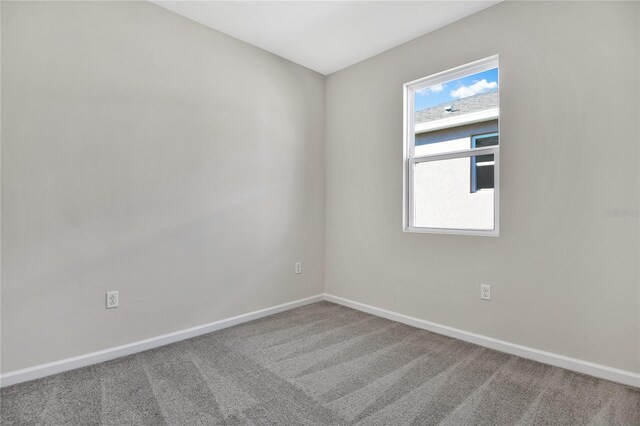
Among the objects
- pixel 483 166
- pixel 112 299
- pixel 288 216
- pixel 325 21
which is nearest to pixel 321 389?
pixel 112 299

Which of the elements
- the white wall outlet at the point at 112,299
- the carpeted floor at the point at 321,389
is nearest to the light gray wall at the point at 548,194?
the carpeted floor at the point at 321,389

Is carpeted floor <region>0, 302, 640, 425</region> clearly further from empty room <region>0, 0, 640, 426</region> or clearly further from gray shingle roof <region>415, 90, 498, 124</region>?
gray shingle roof <region>415, 90, 498, 124</region>

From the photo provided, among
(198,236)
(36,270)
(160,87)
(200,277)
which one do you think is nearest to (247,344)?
(200,277)

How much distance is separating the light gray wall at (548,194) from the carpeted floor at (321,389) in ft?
1.07

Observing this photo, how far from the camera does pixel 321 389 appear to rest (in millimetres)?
1908

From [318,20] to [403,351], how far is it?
107 inches

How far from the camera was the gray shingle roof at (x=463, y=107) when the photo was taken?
2590 mm

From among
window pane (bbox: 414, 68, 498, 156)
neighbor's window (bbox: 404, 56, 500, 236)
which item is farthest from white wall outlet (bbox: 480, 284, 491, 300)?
window pane (bbox: 414, 68, 498, 156)

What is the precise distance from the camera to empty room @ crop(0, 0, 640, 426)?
191 cm

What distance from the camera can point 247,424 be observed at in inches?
62.2

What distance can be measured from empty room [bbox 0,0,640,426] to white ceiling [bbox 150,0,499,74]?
0.02 m

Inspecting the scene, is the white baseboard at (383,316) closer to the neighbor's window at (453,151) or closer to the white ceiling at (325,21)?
the neighbor's window at (453,151)

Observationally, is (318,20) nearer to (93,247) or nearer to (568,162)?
(568,162)

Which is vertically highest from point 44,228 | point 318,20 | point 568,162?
point 318,20
